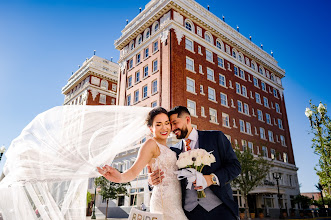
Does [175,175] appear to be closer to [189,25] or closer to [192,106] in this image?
[192,106]

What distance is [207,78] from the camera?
33125mm

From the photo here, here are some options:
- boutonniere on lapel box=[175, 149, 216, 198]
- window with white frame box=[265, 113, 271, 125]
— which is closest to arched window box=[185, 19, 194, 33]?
window with white frame box=[265, 113, 271, 125]

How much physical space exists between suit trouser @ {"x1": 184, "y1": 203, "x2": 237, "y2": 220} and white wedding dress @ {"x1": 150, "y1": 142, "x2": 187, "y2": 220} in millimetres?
220

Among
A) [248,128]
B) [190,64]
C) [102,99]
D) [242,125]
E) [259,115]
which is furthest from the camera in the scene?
[102,99]

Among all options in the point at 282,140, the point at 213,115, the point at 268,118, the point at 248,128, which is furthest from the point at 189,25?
the point at 282,140

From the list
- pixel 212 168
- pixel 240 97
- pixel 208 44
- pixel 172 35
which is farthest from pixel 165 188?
pixel 240 97

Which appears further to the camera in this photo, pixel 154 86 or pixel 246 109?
pixel 246 109

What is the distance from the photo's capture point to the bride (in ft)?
10.6

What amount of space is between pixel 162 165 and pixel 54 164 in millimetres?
1677

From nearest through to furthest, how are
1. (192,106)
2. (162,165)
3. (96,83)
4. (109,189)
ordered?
1. (162,165)
2. (109,189)
3. (192,106)
4. (96,83)

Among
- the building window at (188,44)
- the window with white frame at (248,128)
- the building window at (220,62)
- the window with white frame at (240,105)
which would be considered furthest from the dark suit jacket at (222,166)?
the window with white frame at (248,128)

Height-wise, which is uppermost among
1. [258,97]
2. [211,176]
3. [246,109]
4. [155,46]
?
[155,46]

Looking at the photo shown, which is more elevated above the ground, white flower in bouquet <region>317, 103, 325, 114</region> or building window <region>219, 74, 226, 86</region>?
building window <region>219, 74, 226, 86</region>

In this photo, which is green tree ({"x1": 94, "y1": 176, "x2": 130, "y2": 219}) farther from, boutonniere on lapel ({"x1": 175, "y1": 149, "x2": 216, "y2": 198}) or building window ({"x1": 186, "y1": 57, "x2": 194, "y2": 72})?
boutonniere on lapel ({"x1": 175, "y1": 149, "x2": 216, "y2": 198})
